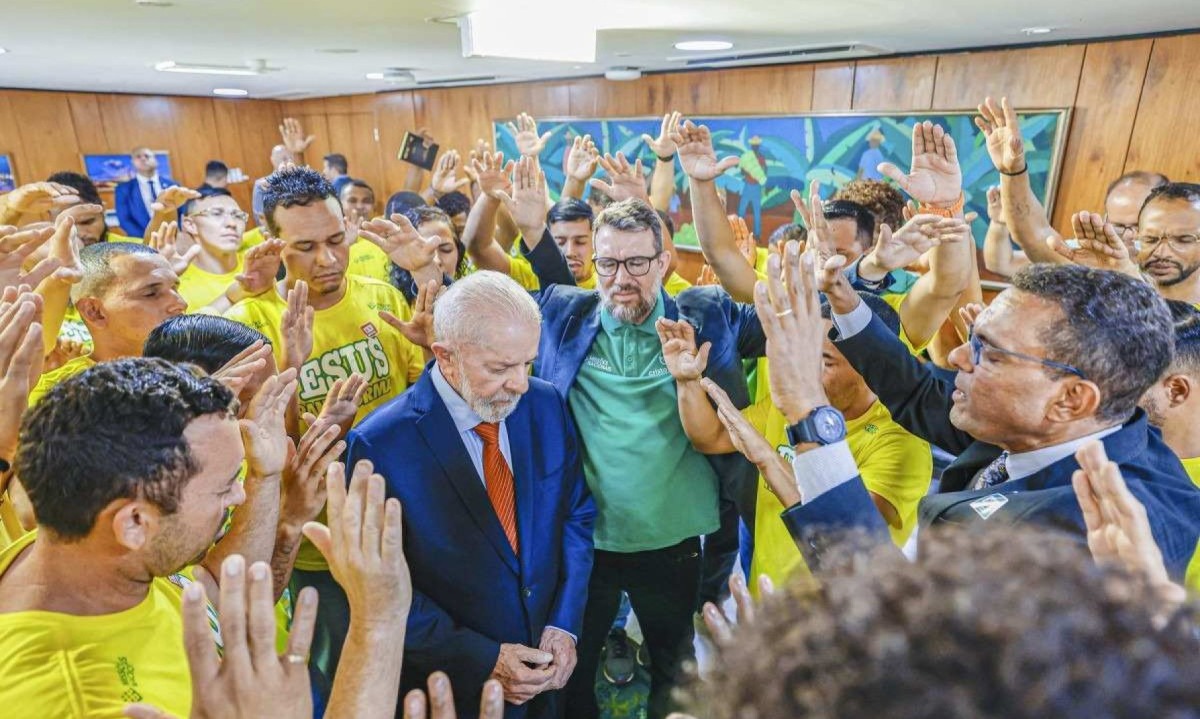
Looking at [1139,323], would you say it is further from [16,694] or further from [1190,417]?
[16,694]

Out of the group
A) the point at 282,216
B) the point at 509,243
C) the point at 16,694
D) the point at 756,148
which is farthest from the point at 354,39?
the point at 16,694

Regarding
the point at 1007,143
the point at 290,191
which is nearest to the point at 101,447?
the point at 290,191

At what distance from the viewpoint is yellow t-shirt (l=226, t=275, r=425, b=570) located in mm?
2396

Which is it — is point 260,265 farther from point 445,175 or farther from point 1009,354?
point 1009,354

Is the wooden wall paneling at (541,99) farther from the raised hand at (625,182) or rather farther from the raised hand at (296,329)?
the raised hand at (296,329)

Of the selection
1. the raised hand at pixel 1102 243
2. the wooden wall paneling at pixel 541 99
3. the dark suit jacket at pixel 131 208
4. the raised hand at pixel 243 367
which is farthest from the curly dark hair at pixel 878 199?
the dark suit jacket at pixel 131 208

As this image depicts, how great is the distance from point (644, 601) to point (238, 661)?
5.42ft

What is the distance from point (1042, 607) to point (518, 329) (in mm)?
1392

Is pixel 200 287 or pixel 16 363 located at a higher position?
pixel 16 363

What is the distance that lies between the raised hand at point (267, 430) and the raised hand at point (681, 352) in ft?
3.43

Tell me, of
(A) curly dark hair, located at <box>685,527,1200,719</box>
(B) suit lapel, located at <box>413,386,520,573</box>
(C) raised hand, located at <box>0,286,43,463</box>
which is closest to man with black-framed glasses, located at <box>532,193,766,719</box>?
(B) suit lapel, located at <box>413,386,520,573</box>

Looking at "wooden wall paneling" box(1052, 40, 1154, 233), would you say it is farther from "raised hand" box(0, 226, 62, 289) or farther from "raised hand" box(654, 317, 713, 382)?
"raised hand" box(0, 226, 62, 289)

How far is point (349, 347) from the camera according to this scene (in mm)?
2461

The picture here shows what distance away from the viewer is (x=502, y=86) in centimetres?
771
